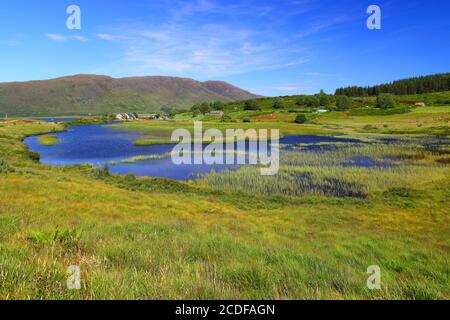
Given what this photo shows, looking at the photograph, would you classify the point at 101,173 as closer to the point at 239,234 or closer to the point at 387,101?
the point at 239,234

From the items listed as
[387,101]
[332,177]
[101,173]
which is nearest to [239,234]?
[332,177]

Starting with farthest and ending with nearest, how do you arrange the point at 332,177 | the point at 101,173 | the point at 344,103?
the point at 344,103, the point at 101,173, the point at 332,177

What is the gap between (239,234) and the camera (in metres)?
13.1

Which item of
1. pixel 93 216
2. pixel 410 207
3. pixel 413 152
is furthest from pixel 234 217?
pixel 413 152

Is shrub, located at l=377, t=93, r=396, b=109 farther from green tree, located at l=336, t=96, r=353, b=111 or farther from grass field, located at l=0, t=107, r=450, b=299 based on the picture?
grass field, located at l=0, t=107, r=450, b=299

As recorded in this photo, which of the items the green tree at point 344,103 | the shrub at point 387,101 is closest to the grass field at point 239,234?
the shrub at point 387,101

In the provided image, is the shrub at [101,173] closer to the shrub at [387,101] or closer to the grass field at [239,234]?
the grass field at [239,234]

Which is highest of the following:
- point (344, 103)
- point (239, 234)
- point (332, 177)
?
point (344, 103)

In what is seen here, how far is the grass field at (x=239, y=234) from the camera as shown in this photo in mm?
5023

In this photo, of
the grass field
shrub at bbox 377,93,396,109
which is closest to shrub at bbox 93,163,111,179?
the grass field

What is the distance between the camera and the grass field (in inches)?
198

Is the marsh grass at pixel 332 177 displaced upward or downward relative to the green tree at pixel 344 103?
downward

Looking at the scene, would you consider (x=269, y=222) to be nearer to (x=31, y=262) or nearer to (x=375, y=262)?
(x=375, y=262)

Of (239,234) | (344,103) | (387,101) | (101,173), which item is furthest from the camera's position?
(344,103)
